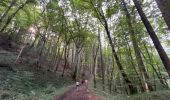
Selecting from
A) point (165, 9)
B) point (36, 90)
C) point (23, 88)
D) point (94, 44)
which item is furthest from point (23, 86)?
point (94, 44)

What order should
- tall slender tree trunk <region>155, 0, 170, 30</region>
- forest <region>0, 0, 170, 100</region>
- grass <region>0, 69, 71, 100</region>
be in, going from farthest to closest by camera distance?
grass <region>0, 69, 71, 100</region> → forest <region>0, 0, 170, 100</region> → tall slender tree trunk <region>155, 0, 170, 30</region>

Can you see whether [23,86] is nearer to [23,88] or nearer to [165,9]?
[23,88]

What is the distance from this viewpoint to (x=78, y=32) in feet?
66.4

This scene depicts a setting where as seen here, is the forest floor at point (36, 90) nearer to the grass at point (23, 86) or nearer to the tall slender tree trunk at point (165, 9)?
the grass at point (23, 86)

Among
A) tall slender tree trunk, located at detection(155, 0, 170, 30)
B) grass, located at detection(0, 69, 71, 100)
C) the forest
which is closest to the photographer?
tall slender tree trunk, located at detection(155, 0, 170, 30)

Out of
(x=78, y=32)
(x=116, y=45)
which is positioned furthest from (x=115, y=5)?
(x=78, y=32)

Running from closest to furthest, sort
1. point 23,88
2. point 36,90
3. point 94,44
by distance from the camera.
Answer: point 23,88
point 36,90
point 94,44

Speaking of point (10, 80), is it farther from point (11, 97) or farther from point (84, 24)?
point (84, 24)

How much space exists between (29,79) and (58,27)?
22.6 ft

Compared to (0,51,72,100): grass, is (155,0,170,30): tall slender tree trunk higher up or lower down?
higher up

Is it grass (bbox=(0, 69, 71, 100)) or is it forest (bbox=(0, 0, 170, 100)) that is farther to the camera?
grass (bbox=(0, 69, 71, 100))

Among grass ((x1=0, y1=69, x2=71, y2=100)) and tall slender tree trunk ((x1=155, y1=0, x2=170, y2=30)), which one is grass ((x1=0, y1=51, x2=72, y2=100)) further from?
tall slender tree trunk ((x1=155, y1=0, x2=170, y2=30))

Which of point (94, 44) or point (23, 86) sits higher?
point (94, 44)

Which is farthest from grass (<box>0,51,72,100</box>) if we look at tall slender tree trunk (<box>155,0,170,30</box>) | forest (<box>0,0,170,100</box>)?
tall slender tree trunk (<box>155,0,170,30</box>)
